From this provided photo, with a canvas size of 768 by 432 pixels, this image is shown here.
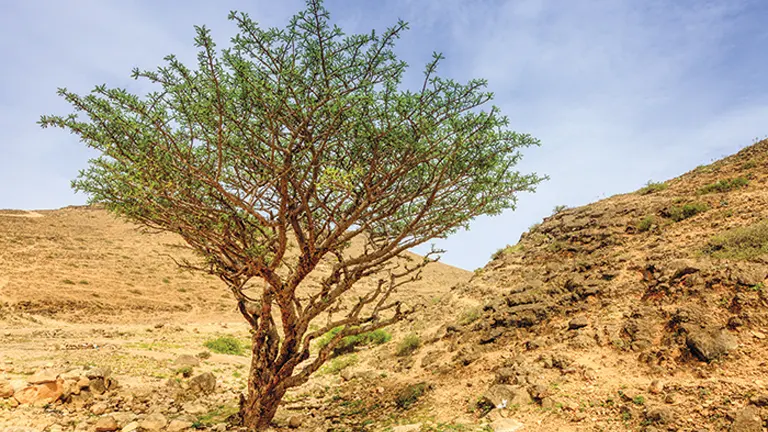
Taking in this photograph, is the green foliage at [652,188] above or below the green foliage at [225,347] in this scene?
above

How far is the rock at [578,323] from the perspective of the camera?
32.6 ft

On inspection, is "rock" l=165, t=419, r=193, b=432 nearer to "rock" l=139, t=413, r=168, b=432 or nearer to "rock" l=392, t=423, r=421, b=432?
"rock" l=139, t=413, r=168, b=432

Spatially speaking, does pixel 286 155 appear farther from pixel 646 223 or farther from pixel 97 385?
pixel 646 223

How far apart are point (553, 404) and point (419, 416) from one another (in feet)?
9.32

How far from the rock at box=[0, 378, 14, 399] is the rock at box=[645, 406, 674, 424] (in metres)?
11.6

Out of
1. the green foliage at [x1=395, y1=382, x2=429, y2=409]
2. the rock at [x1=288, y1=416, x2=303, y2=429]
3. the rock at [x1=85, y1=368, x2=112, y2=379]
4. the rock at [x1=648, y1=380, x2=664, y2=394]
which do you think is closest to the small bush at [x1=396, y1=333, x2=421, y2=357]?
the green foliage at [x1=395, y1=382, x2=429, y2=409]

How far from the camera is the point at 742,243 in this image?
9836 millimetres

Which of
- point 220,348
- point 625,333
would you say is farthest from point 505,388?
point 220,348

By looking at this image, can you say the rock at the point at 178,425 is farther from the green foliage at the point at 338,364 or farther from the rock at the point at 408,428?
the green foliage at the point at 338,364

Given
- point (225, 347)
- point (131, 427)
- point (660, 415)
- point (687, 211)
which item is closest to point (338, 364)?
point (225, 347)

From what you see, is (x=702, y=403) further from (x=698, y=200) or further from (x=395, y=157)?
(x=698, y=200)

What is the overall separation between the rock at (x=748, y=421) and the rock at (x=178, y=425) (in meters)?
→ 9.39

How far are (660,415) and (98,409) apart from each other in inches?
417

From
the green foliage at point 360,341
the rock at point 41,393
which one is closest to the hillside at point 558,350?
the rock at point 41,393
